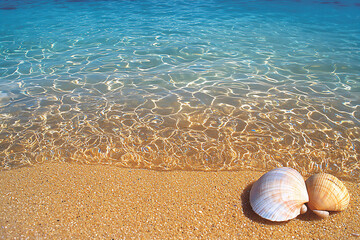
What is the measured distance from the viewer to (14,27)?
44.1ft

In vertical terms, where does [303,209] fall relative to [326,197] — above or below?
below

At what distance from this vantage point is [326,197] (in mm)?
2750

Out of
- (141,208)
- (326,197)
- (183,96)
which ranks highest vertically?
(326,197)

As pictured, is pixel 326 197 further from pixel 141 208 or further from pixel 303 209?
pixel 141 208

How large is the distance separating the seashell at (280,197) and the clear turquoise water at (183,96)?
1.00m

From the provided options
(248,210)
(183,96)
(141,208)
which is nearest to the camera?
(248,210)

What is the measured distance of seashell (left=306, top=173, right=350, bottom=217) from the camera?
2.75 m

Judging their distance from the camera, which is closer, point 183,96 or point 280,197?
point 280,197

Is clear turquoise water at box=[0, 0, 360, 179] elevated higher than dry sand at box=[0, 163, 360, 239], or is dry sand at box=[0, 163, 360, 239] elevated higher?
dry sand at box=[0, 163, 360, 239]

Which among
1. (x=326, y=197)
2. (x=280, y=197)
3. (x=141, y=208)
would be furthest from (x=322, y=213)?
(x=141, y=208)

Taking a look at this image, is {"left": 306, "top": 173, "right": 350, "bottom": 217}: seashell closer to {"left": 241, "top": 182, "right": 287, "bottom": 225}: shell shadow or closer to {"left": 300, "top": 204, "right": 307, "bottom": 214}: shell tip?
{"left": 300, "top": 204, "right": 307, "bottom": 214}: shell tip

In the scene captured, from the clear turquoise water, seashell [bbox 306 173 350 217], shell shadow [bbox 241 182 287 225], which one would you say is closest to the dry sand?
shell shadow [bbox 241 182 287 225]

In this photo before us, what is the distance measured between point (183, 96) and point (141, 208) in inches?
136

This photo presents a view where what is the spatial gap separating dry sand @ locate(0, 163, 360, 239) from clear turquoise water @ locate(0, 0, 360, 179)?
0.38m
